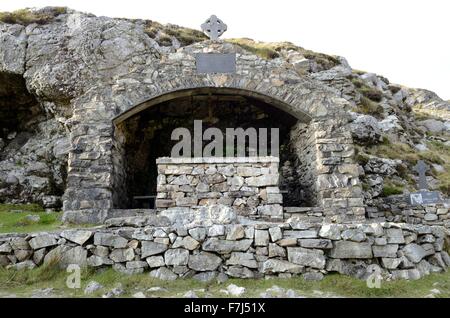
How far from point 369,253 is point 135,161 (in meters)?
8.76

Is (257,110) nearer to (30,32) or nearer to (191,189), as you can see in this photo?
(191,189)

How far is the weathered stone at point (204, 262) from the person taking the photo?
193 inches

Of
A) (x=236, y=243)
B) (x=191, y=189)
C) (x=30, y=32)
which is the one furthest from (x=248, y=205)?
(x=30, y=32)

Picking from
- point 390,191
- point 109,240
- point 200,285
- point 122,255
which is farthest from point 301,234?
point 390,191

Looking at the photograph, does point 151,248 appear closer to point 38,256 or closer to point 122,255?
point 122,255

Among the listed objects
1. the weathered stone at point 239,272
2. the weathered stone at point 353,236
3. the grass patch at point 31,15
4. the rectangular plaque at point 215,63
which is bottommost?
the weathered stone at point 239,272

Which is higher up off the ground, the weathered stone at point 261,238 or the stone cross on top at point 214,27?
the stone cross on top at point 214,27

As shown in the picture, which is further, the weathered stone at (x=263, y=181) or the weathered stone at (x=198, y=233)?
the weathered stone at (x=263, y=181)

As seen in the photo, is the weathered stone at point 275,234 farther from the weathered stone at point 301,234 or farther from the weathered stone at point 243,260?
the weathered stone at point 243,260

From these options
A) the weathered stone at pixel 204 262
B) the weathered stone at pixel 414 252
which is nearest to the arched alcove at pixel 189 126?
the weathered stone at pixel 414 252

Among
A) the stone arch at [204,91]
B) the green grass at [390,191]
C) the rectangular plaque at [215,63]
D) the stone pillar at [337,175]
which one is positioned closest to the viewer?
the stone pillar at [337,175]

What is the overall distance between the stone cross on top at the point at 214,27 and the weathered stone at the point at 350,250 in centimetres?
744

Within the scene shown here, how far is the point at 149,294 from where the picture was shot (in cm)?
436

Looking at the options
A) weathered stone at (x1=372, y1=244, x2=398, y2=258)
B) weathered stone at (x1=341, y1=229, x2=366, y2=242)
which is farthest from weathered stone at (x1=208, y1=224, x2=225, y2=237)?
weathered stone at (x1=372, y1=244, x2=398, y2=258)
